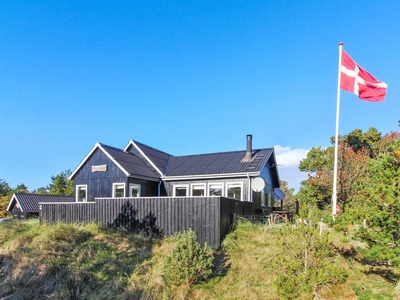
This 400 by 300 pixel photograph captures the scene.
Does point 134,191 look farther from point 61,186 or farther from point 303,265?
point 61,186

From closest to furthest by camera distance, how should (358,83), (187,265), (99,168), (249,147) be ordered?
(187,265) < (358,83) < (99,168) < (249,147)

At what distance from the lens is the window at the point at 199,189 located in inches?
693

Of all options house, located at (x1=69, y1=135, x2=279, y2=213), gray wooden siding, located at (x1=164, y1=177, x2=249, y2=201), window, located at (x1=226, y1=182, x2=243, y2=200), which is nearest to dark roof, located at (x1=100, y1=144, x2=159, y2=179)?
house, located at (x1=69, y1=135, x2=279, y2=213)

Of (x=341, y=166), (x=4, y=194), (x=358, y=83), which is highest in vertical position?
(x=358, y=83)

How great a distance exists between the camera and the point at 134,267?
965 centimetres

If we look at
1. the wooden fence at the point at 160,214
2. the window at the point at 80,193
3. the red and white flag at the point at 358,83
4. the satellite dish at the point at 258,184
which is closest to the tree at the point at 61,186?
the window at the point at 80,193

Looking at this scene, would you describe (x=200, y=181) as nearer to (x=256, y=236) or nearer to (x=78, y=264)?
(x=256, y=236)

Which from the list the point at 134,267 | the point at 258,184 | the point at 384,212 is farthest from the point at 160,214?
the point at 384,212

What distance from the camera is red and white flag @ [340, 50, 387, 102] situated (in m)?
13.7

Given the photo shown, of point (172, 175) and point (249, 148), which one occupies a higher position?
point (249, 148)

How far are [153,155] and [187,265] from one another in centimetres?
1267

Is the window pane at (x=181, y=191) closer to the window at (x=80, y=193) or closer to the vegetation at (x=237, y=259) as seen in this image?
the window at (x=80, y=193)

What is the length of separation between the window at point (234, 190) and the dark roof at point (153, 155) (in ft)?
15.5

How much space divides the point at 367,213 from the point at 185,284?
526cm
